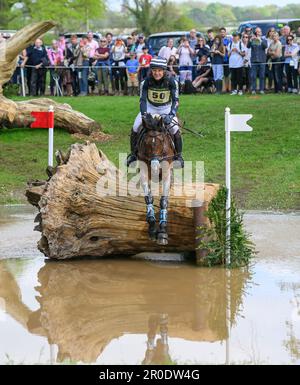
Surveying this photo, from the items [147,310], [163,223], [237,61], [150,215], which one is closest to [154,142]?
[150,215]

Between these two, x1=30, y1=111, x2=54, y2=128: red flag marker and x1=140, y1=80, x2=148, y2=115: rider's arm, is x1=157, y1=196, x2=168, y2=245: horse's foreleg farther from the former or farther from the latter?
x1=30, y1=111, x2=54, y2=128: red flag marker

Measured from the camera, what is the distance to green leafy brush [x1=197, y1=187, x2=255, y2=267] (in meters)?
10.9

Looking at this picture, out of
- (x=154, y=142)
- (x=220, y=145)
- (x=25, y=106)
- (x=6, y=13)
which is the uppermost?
(x=154, y=142)

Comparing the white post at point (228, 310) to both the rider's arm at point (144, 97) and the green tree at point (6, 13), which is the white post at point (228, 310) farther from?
the green tree at point (6, 13)

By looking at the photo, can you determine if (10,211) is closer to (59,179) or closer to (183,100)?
(59,179)

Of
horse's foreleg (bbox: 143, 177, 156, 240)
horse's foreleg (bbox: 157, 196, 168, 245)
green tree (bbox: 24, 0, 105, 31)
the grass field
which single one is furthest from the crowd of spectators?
green tree (bbox: 24, 0, 105, 31)

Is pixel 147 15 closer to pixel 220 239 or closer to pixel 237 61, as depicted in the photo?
pixel 237 61

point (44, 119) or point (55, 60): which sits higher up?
point (44, 119)

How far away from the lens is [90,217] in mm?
11266

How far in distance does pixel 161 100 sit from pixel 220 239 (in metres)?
2.08

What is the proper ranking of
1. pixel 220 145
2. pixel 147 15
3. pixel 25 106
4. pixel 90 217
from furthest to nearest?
pixel 147 15, pixel 25 106, pixel 220 145, pixel 90 217

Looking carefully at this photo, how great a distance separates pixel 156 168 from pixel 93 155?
928 millimetres

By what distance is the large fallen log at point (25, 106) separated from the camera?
19156 millimetres

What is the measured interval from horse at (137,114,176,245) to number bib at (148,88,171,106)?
12.5 inches
